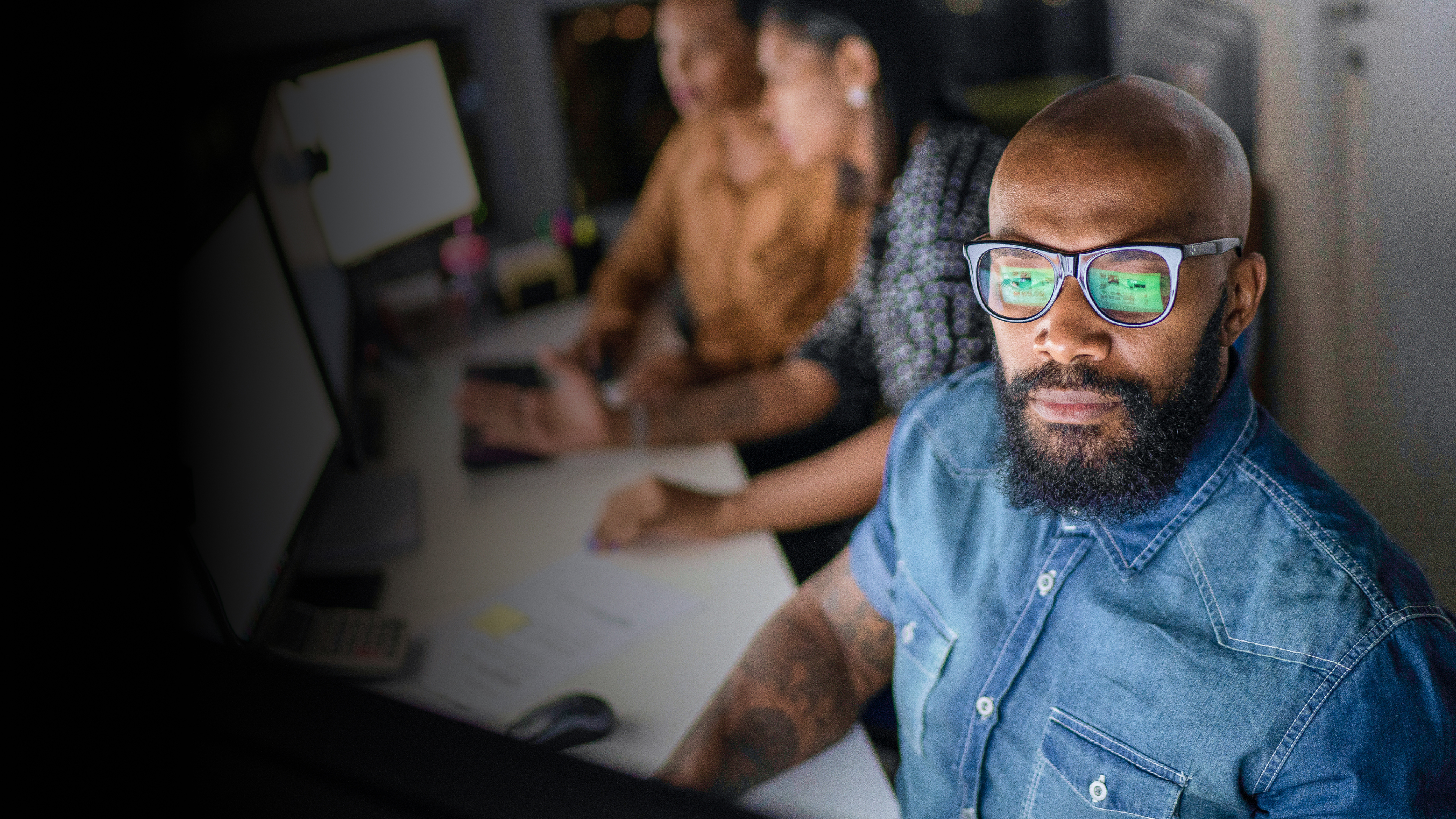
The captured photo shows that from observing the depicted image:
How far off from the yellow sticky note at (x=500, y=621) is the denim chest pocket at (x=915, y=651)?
0.47 m

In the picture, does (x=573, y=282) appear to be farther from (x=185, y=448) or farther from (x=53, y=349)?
(x=53, y=349)

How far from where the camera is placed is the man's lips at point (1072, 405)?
0.62 meters

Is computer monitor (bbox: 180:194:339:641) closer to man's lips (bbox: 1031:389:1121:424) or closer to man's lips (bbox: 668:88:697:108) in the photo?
man's lips (bbox: 1031:389:1121:424)

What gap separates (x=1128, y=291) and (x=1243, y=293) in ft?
0.32

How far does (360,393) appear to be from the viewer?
1677mm

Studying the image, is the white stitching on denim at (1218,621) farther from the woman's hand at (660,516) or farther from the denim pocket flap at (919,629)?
the woman's hand at (660,516)

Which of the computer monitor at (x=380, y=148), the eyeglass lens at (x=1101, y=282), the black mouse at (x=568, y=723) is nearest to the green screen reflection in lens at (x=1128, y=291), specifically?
the eyeglass lens at (x=1101, y=282)

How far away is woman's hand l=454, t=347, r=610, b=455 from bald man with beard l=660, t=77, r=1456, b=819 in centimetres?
85

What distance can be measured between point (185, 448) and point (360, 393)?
32.4 inches

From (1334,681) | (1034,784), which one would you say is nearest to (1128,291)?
(1334,681)

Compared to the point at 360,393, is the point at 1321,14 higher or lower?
higher

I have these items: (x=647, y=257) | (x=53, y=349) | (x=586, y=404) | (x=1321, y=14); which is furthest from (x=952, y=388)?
(x=647, y=257)

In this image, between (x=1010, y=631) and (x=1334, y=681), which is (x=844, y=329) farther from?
(x=1334, y=681)

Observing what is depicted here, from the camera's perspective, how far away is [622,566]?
4.01ft
